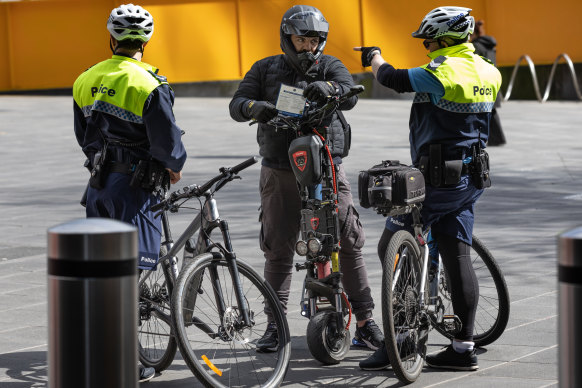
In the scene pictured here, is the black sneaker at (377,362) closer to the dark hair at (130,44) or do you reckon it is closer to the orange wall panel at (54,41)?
the dark hair at (130,44)

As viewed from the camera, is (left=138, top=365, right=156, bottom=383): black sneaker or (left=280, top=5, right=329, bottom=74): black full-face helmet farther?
(left=280, top=5, right=329, bottom=74): black full-face helmet

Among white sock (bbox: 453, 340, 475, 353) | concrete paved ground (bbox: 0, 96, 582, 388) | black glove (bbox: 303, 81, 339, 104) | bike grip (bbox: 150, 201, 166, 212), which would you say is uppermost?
black glove (bbox: 303, 81, 339, 104)

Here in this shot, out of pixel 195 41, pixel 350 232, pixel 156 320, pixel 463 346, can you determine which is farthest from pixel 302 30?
pixel 195 41

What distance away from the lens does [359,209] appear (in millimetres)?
10984

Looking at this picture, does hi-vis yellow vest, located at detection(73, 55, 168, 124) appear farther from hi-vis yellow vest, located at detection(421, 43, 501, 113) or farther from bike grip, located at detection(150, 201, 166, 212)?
hi-vis yellow vest, located at detection(421, 43, 501, 113)

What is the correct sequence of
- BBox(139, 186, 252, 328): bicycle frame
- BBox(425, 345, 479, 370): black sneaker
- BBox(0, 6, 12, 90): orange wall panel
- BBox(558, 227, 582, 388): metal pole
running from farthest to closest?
1. BBox(0, 6, 12, 90): orange wall panel
2. BBox(425, 345, 479, 370): black sneaker
3. BBox(139, 186, 252, 328): bicycle frame
4. BBox(558, 227, 582, 388): metal pole

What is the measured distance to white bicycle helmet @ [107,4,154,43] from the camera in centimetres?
558

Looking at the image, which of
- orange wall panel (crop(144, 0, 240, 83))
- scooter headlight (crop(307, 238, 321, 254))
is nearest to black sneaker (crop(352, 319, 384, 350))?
scooter headlight (crop(307, 238, 321, 254))

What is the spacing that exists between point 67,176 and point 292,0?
12.8 meters

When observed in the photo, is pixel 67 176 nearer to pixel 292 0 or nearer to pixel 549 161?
pixel 549 161

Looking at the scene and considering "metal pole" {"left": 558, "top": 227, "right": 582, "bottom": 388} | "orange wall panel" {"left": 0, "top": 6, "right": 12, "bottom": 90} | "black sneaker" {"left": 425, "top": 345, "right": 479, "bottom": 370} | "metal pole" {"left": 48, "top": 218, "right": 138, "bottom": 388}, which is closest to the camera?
"metal pole" {"left": 558, "top": 227, "right": 582, "bottom": 388}

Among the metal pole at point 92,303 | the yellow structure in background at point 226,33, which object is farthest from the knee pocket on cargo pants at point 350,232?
the yellow structure in background at point 226,33

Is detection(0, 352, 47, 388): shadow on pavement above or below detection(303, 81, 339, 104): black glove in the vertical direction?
below

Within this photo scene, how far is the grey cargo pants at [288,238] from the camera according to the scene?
625 centimetres
